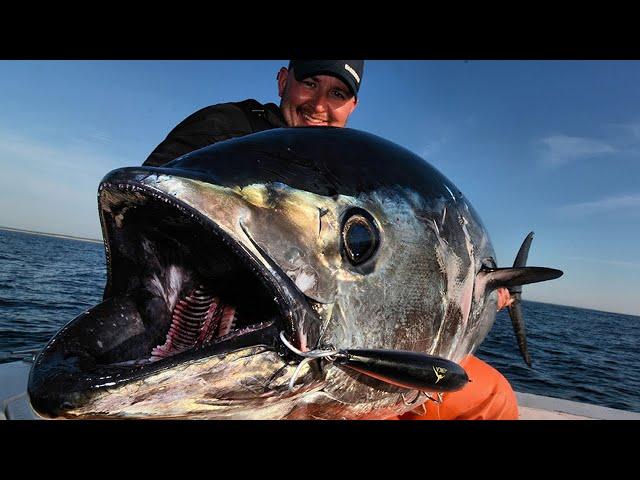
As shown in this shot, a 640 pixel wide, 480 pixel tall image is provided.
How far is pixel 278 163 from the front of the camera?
1479mm

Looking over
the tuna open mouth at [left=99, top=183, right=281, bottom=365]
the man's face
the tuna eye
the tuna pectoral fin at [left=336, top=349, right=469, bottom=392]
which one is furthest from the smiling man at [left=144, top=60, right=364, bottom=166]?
the tuna pectoral fin at [left=336, top=349, right=469, bottom=392]

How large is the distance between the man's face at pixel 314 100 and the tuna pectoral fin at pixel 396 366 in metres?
2.94

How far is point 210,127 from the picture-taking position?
3135 mm

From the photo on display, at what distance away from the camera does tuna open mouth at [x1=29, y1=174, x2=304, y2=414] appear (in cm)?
118

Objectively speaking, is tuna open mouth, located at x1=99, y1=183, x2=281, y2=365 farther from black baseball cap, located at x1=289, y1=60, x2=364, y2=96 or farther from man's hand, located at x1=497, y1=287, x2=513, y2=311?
black baseball cap, located at x1=289, y1=60, x2=364, y2=96

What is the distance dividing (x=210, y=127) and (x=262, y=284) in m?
2.21

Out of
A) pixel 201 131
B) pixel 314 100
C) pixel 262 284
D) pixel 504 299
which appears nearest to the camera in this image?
pixel 262 284

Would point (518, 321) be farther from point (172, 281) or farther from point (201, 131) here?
point (172, 281)

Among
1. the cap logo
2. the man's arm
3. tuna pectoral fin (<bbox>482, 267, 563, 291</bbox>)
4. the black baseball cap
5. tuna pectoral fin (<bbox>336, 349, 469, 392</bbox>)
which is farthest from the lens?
the cap logo

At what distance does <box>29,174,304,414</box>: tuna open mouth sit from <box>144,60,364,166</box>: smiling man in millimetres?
1509

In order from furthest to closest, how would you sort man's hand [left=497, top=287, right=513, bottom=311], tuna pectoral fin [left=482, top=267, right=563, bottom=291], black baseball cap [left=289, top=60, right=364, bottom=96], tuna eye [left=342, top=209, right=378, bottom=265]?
1. black baseball cap [left=289, top=60, right=364, bottom=96]
2. man's hand [left=497, top=287, right=513, bottom=311]
3. tuna pectoral fin [left=482, top=267, right=563, bottom=291]
4. tuna eye [left=342, top=209, right=378, bottom=265]

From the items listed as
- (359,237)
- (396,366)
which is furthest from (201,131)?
(396,366)
